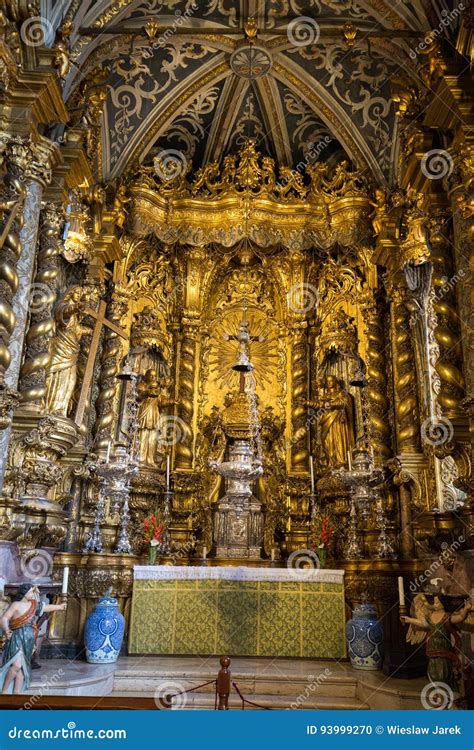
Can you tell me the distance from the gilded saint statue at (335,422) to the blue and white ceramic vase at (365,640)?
3.46 meters

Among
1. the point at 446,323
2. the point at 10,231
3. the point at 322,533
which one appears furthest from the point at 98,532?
the point at 446,323

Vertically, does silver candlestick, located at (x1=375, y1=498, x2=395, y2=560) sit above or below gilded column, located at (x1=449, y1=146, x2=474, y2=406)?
below

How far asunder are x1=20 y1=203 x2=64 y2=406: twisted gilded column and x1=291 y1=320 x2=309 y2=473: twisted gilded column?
17.4ft

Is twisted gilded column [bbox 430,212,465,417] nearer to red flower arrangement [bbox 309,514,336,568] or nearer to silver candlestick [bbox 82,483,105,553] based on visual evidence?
red flower arrangement [bbox 309,514,336,568]

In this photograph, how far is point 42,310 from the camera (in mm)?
7758

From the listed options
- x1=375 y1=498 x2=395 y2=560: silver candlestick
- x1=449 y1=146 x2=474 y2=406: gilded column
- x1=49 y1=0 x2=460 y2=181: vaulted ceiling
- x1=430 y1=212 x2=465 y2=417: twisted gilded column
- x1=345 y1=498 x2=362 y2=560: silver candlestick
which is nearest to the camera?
x1=449 y1=146 x2=474 y2=406: gilded column

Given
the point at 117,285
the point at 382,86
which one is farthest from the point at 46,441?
the point at 382,86

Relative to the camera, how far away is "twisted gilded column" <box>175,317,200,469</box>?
11.4 metres

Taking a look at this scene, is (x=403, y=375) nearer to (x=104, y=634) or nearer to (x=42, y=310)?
(x=42, y=310)

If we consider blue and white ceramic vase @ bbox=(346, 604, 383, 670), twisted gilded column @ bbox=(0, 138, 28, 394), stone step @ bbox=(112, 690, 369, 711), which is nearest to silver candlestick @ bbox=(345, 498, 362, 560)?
blue and white ceramic vase @ bbox=(346, 604, 383, 670)

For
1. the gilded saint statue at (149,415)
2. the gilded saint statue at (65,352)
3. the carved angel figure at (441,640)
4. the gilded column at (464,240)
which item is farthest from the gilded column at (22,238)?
the gilded column at (464,240)

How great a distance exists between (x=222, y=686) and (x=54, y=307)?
570 cm

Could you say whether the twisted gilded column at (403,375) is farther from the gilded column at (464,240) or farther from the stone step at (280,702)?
the stone step at (280,702)

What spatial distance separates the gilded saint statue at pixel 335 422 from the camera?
1100 cm
